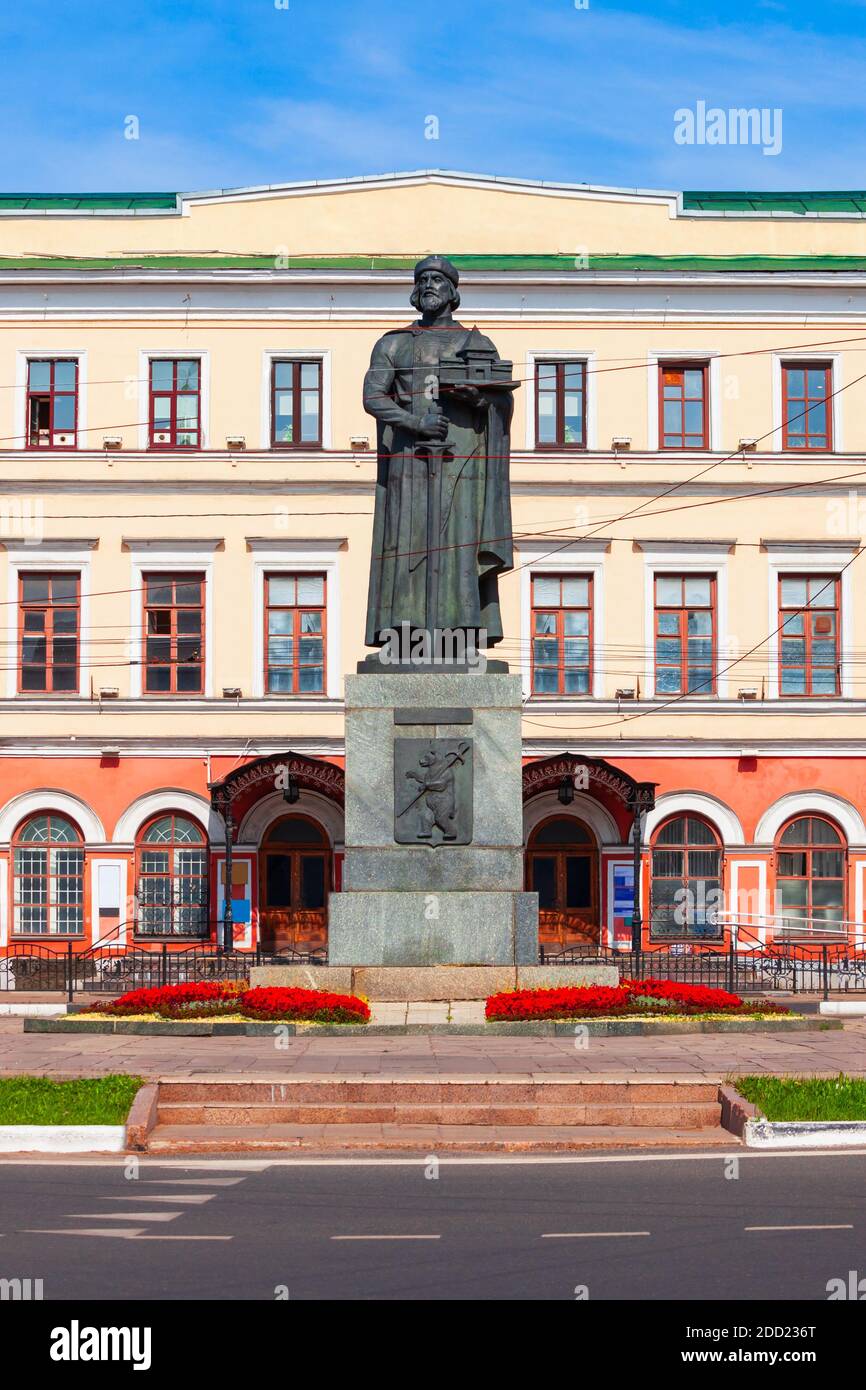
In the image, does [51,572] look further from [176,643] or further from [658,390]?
[658,390]

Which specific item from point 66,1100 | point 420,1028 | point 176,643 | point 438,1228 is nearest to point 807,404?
point 176,643

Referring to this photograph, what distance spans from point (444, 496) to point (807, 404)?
21.9 m

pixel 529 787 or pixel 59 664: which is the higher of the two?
pixel 59 664

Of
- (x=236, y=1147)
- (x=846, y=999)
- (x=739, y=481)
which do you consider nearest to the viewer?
(x=236, y=1147)

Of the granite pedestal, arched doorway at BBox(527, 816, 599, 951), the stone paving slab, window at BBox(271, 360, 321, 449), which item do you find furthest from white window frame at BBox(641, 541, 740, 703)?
the stone paving slab

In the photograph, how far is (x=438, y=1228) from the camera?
1116 centimetres

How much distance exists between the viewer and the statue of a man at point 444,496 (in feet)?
72.3

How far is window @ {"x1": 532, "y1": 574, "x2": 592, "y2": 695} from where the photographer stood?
4122cm

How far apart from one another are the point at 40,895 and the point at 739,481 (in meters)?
17.4

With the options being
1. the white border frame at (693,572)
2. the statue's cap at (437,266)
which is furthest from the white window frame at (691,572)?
the statue's cap at (437,266)

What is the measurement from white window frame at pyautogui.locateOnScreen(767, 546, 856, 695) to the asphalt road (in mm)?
27542
